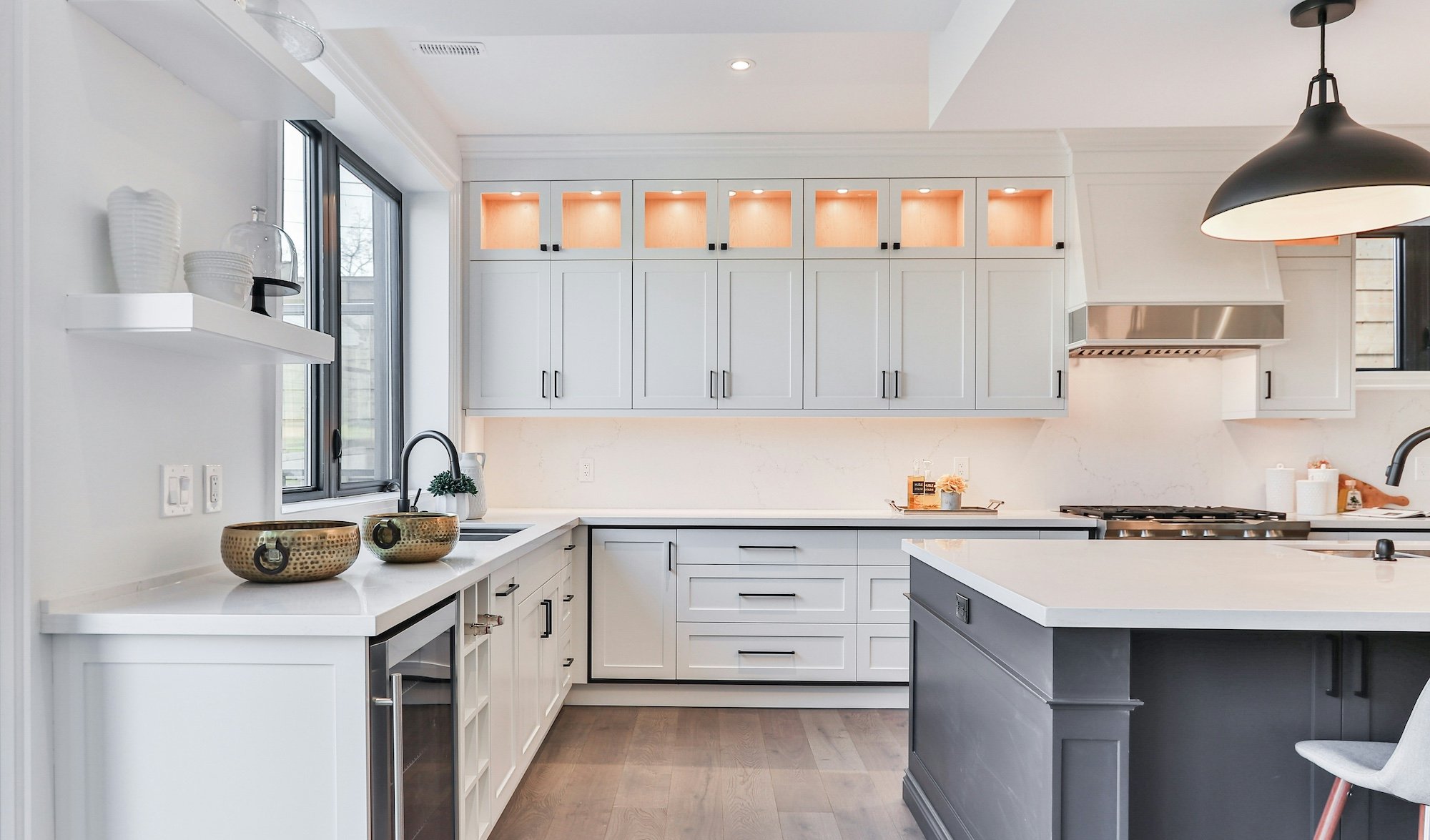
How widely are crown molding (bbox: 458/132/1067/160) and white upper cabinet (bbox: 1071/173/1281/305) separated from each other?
0.35 metres

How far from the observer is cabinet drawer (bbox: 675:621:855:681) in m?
3.55

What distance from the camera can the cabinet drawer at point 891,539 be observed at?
3557 millimetres

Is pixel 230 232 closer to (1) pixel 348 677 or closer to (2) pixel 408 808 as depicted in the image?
(1) pixel 348 677

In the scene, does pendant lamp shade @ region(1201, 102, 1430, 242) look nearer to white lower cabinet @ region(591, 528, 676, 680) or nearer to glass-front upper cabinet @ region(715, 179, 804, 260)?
glass-front upper cabinet @ region(715, 179, 804, 260)

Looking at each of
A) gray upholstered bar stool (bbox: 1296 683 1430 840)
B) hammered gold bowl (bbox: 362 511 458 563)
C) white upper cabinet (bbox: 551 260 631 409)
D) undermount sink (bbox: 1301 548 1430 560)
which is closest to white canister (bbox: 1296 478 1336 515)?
undermount sink (bbox: 1301 548 1430 560)

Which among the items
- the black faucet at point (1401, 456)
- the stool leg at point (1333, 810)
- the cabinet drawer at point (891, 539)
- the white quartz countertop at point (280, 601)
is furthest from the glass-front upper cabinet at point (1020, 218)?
the stool leg at point (1333, 810)

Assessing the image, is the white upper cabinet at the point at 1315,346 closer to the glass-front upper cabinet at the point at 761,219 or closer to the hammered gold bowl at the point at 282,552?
the glass-front upper cabinet at the point at 761,219

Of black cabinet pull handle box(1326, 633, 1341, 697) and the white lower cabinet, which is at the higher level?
black cabinet pull handle box(1326, 633, 1341, 697)

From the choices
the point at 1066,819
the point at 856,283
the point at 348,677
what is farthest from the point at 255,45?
the point at 856,283

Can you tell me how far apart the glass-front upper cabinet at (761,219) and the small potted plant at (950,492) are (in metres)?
1.26

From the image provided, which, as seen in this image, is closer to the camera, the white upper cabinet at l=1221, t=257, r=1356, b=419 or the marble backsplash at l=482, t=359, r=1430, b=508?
the white upper cabinet at l=1221, t=257, r=1356, b=419

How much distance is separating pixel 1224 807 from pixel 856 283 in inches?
101

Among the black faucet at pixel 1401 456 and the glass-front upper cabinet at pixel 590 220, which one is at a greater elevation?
the glass-front upper cabinet at pixel 590 220

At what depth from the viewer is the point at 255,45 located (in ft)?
5.31
